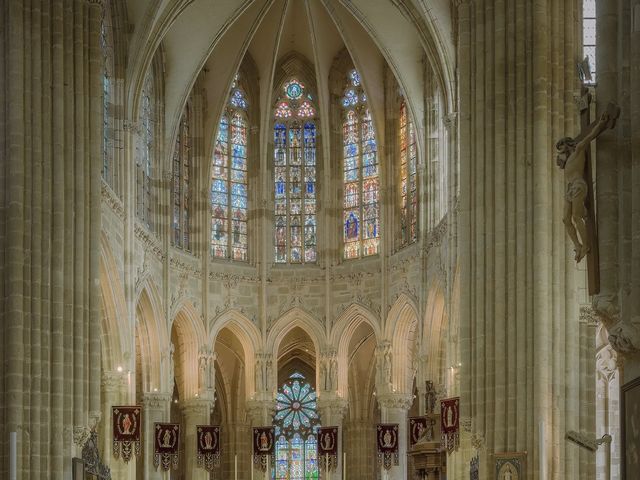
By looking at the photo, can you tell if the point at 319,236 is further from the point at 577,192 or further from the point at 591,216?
the point at 577,192

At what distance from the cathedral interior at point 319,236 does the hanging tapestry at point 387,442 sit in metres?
0.13

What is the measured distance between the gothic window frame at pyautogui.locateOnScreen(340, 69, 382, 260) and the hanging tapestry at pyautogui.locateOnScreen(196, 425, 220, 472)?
734 centimetres

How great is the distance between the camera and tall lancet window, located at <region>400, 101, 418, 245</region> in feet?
140

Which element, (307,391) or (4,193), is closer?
(4,193)

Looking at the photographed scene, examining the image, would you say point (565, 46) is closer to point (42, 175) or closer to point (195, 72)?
point (42, 175)

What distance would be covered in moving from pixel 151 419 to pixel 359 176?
33.8ft

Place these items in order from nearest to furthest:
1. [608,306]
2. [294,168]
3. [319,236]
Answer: [608,306]
[319,236]
[294,168]

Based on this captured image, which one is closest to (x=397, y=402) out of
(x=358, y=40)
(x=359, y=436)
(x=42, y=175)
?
(x=359, y=436)

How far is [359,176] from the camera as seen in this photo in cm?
4516

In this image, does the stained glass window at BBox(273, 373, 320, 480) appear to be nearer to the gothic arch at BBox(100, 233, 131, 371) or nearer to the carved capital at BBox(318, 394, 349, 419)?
the carved capital at BBox(318, 394, 349, 419)

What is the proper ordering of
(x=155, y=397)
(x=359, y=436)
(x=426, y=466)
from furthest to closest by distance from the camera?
(x=359, y=436)
(x=155, y=397)
(x=426, y=466)

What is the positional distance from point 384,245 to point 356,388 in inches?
232

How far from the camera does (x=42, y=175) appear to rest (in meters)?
28.7

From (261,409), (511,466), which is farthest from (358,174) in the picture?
(511,466)
